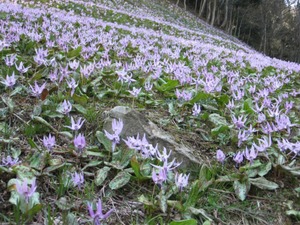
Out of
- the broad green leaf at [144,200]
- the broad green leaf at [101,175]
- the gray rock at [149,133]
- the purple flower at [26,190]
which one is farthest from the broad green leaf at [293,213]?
the purple flower at [26,190]

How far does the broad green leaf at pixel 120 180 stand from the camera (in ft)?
5.90

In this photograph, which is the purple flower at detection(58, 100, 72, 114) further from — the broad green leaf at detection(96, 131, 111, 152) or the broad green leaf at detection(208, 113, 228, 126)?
the broad green leaf at detection(208, 113, 228, 126)

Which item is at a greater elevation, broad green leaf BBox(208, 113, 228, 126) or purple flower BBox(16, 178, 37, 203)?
purple flower BBox(16, 178, 37, 203)

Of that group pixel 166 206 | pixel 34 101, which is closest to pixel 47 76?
pixel 34 101

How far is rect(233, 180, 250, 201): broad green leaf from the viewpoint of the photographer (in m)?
1.89

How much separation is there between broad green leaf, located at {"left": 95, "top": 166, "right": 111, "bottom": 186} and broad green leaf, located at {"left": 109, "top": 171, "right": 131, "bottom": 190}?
0.17ft

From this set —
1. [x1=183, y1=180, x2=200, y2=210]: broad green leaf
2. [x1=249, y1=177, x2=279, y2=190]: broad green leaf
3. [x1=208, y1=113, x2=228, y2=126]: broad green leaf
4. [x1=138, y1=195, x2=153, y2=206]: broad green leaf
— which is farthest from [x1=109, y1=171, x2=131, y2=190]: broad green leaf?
[x1=208, y1=113, x2=228, y2=126]: broad green leaf

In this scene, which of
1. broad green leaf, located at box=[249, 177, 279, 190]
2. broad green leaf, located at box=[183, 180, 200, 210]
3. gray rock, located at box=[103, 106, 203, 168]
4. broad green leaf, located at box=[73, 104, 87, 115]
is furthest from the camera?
broad green leaf, located at box=[73, 104, 87, 115]

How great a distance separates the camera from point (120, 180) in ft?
6.03

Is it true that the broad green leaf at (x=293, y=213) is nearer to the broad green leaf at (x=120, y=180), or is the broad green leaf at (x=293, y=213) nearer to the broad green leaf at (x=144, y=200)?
the broad green leaf at (x=144, y=200)

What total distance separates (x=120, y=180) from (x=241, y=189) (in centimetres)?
69

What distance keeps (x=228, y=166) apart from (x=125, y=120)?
744 millimetres

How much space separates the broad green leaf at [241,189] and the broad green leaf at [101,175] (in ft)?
2.39

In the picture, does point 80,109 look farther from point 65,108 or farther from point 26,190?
point 26,190
